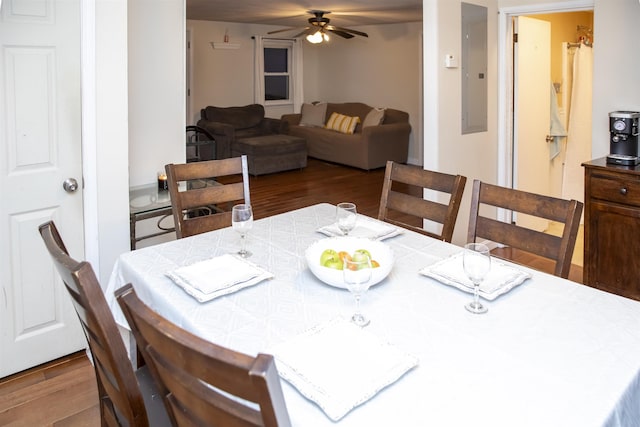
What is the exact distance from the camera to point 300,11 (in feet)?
21.8

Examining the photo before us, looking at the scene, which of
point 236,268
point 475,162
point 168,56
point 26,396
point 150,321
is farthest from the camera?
point 475,162

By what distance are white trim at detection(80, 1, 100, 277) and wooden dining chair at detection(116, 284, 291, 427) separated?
1.65 meters

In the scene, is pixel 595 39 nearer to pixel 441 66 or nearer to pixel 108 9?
pixel 441 66

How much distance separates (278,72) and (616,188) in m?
7.34

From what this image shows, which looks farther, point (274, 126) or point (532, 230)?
point (274, 126)

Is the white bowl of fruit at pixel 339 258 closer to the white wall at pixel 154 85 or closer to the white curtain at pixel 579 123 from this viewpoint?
the white wall at pixel 154 85

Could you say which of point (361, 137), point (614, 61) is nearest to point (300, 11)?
point (361, 137)

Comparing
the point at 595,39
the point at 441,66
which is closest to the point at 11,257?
the point at 441,66

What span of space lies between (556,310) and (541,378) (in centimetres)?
36

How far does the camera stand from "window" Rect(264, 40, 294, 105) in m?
9.18

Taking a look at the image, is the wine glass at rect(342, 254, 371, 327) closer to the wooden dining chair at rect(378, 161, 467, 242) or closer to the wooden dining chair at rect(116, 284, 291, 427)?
the wooden dining chair at rect(116, 284, 291, 427)

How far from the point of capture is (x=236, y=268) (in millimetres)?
1658

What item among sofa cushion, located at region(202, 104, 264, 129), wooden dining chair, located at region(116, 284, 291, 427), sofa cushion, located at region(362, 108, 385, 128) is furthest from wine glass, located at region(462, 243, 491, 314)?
sofa cushion, located at region(202, 104, 264, 129)

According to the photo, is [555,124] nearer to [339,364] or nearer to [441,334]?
[441,334]
